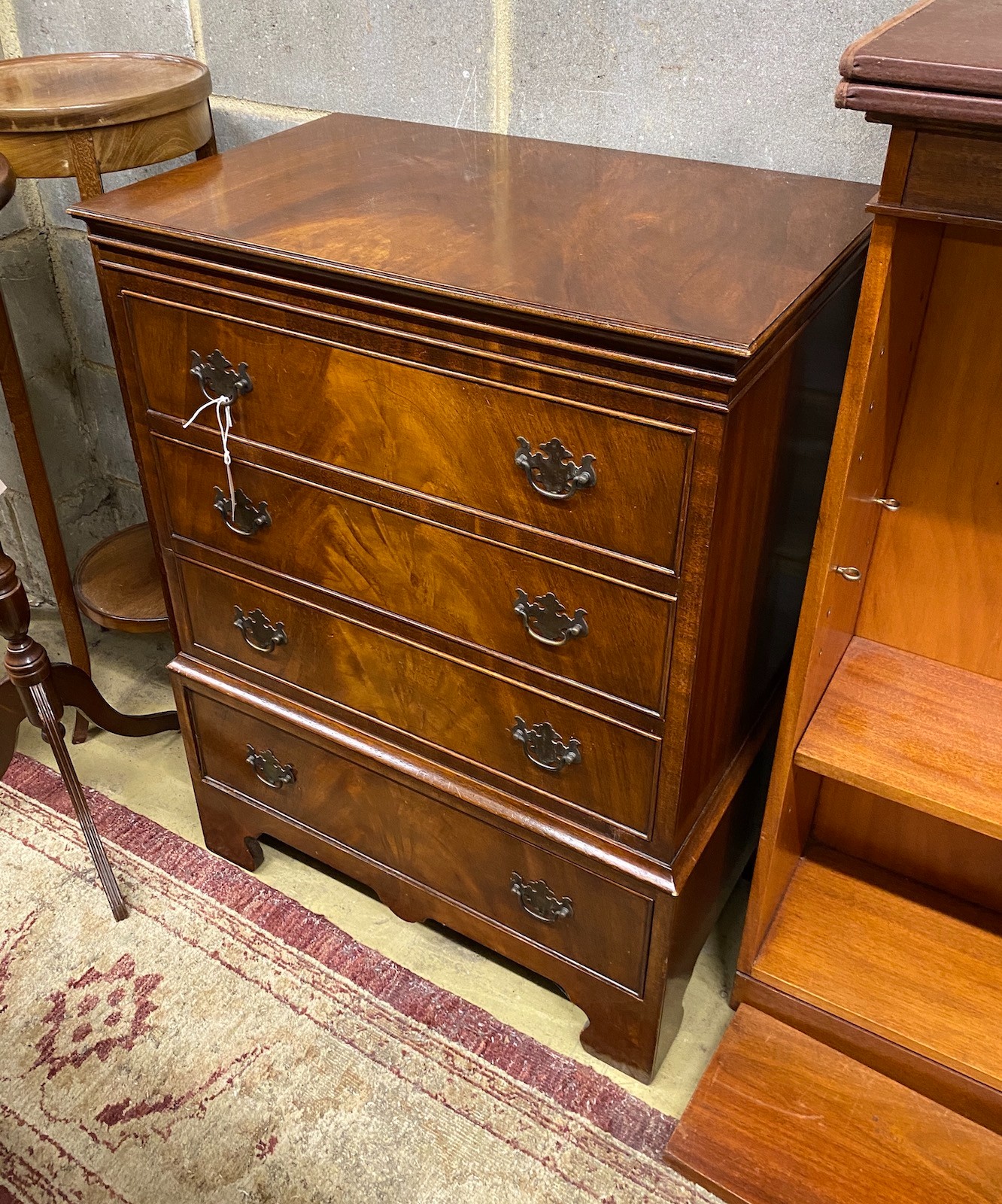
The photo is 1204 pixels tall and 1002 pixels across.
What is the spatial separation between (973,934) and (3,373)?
1.69 metres

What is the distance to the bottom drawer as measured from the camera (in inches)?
53.9

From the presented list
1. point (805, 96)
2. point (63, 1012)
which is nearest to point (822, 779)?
point (805, 96)

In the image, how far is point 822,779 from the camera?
1.58 metres

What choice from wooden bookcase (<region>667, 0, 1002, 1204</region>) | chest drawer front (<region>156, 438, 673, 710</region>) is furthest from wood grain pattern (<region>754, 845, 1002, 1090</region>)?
chest drawer front (<region>156, 438, 673, 710</region>)

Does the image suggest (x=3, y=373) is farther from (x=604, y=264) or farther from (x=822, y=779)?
(x=822, y=779)

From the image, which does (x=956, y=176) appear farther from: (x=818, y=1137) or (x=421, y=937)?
(x=421, y=937)

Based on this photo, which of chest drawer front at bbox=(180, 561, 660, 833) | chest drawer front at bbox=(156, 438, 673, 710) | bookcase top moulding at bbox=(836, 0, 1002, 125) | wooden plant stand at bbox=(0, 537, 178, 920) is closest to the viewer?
bookcase top moulding at bbox=(836, 0, 1002, 125)

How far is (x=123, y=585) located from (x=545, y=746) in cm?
105

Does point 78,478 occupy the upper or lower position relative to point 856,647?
lower

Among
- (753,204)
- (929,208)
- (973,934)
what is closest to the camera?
(929,208)

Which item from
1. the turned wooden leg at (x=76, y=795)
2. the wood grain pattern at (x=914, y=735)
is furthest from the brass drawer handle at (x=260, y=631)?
the wood grain pattern at (x=914, y=735)

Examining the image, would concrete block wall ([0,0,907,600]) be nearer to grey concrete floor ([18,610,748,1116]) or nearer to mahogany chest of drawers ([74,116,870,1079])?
mahogany chest of drawers ([74,116,870,1079])

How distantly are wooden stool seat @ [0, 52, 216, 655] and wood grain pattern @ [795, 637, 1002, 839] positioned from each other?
1137 mm

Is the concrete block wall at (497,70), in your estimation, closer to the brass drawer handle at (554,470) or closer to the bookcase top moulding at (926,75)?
the bookcase top moulding at (926,75)
